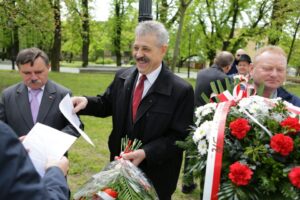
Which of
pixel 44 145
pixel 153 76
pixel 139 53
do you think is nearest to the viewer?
pixel 44 145

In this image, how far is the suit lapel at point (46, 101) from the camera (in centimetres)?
313

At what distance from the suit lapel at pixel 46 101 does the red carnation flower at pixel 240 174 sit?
6.20 feet

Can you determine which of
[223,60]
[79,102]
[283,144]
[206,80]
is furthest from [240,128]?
[223,60]

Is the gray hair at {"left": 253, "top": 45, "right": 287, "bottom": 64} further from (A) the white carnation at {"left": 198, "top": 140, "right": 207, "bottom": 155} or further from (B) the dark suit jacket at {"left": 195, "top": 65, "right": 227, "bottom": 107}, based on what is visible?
(B) the dark suit jacket at {"left": 195, "top": 65, "right": 227, "bottom": 107}

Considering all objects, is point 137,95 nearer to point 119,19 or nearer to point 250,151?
point 250,151

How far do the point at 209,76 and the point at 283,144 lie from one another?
3726mm

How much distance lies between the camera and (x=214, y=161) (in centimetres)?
194

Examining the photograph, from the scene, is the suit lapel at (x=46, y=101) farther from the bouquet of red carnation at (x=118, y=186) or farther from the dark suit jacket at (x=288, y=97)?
the dark suit jacket at (x=288, y=97)

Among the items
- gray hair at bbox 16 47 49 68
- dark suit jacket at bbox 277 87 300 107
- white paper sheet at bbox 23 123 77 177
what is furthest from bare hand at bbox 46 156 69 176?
dark suit jacket at bbox 277 87 300 107

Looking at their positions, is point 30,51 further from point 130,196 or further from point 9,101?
point 130,196

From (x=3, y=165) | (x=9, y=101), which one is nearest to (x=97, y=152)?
(x=9, y=101)

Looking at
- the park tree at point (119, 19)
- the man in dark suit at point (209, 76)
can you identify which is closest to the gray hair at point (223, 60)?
the man in dark suit at point (209, 76)

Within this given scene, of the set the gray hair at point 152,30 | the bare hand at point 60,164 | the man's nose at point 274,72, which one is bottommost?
the bare hand at point 60,164

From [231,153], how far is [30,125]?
186cm
